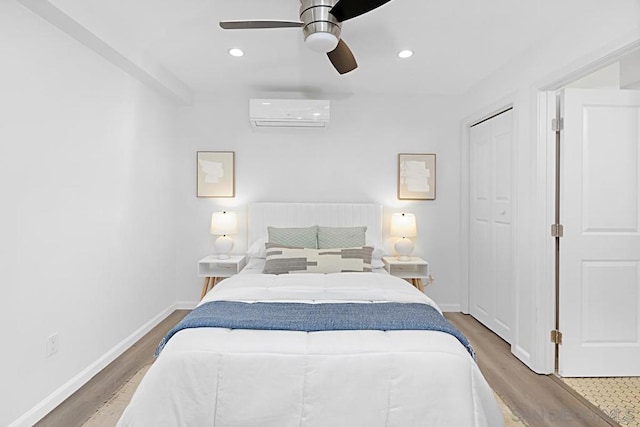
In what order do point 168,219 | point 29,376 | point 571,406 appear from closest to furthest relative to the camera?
point 29,376 < point 571,406 < point 168,219

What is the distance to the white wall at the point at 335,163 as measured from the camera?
4.34 m

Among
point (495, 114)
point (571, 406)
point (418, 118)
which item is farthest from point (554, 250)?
point (418, 118)

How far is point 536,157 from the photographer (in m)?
2.88

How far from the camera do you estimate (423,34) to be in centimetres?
282

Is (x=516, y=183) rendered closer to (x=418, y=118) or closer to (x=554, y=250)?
(x=554, y=250)

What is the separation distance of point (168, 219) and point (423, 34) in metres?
2.99

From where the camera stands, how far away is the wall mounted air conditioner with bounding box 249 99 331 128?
13.1 ft

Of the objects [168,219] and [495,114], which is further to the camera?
[168,219]

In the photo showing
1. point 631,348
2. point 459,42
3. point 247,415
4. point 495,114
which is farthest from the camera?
point 495,114

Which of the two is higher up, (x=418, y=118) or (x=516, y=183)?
(x=418, y=118)

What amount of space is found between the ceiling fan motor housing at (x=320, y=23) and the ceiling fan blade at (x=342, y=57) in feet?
0.78

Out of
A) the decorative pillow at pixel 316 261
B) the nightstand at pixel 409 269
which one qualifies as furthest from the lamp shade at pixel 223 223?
the nightstand at pixel 409 269

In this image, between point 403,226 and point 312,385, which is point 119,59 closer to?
point 312,385

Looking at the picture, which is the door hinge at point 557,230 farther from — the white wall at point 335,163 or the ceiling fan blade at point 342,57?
the ceiling fan blade at point 342,57
